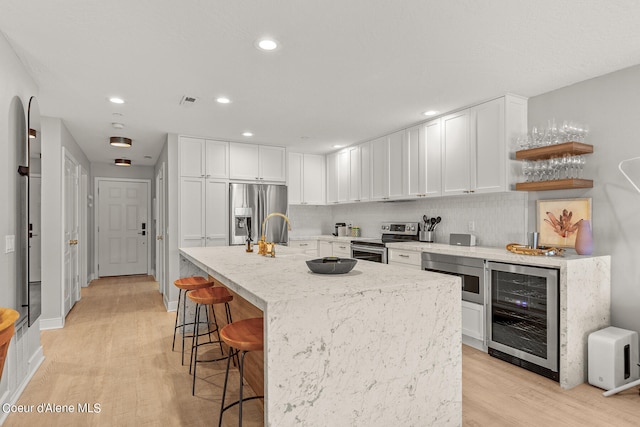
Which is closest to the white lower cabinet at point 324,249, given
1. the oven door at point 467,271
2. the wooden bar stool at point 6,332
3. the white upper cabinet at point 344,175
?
the white upper cabinet at point 344,175

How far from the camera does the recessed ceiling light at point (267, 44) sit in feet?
8.06

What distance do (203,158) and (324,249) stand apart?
2.41 meters

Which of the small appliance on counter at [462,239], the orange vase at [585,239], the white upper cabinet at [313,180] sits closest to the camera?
→ the orange vase at [585,239]

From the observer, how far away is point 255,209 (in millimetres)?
5617

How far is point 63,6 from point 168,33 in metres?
0.55

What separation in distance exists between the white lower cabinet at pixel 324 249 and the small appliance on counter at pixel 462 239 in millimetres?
2185

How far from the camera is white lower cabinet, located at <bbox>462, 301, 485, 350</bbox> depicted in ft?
11.3

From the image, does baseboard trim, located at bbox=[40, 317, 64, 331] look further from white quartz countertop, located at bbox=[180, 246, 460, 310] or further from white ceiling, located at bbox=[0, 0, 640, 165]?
white quartz countertop, located at bbox=[180, 246, 460, 310]

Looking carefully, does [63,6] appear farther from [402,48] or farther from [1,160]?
[402,48]

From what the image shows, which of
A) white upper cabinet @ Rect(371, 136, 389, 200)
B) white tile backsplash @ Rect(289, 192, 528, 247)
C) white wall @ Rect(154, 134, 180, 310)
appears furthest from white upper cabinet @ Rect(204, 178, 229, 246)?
white upper cabinet @ Rect(371, 136, 389, 200)

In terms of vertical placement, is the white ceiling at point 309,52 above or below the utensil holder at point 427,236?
above

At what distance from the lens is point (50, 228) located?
4.29 m

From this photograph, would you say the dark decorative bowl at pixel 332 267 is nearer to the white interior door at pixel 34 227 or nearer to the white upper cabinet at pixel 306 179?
the white interior door at pixel 34 227

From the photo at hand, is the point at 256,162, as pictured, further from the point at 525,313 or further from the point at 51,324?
the point at 525,313
